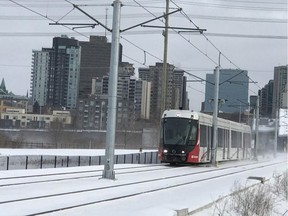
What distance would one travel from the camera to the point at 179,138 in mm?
33031

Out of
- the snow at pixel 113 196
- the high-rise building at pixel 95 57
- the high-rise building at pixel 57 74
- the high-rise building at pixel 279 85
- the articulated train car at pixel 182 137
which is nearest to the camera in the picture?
the snow at pixel 113 196

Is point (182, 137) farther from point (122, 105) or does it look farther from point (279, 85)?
point (122, 105)

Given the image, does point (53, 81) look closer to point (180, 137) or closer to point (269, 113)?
point (269, 113)

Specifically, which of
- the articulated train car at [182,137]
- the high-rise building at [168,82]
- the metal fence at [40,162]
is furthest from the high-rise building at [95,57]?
the metal fence at [40,162]

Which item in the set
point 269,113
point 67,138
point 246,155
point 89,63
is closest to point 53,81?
point 67,138

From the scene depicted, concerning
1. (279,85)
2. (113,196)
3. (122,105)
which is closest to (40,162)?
(113,196)

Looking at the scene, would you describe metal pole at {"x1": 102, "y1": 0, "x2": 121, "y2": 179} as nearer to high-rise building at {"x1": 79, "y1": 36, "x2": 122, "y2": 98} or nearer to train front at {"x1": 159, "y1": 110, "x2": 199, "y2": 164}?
train front at {"x1": 159, "y1": 110, "x2": 199, "y2": 164}

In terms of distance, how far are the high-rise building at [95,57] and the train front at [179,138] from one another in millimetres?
8158

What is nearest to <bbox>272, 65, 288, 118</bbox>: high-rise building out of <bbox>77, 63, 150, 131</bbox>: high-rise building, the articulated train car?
<bbox>77, 63, 150, 131</bbox>: high-rise building

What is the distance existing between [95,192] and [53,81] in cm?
7825

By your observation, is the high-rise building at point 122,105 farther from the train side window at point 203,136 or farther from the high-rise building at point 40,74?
the train side window at point 203,136

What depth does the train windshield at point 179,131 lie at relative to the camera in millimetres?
32844

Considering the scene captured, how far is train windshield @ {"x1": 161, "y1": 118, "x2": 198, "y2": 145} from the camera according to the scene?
32844 mm

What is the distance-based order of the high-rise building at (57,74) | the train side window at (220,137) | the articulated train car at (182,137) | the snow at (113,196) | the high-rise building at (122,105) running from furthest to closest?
the high-rise building at (57,74) → the high-rise building at (122,105) → the train side window at (220,137) → the articulated train car at (182,137) → the snow at (113,196)
